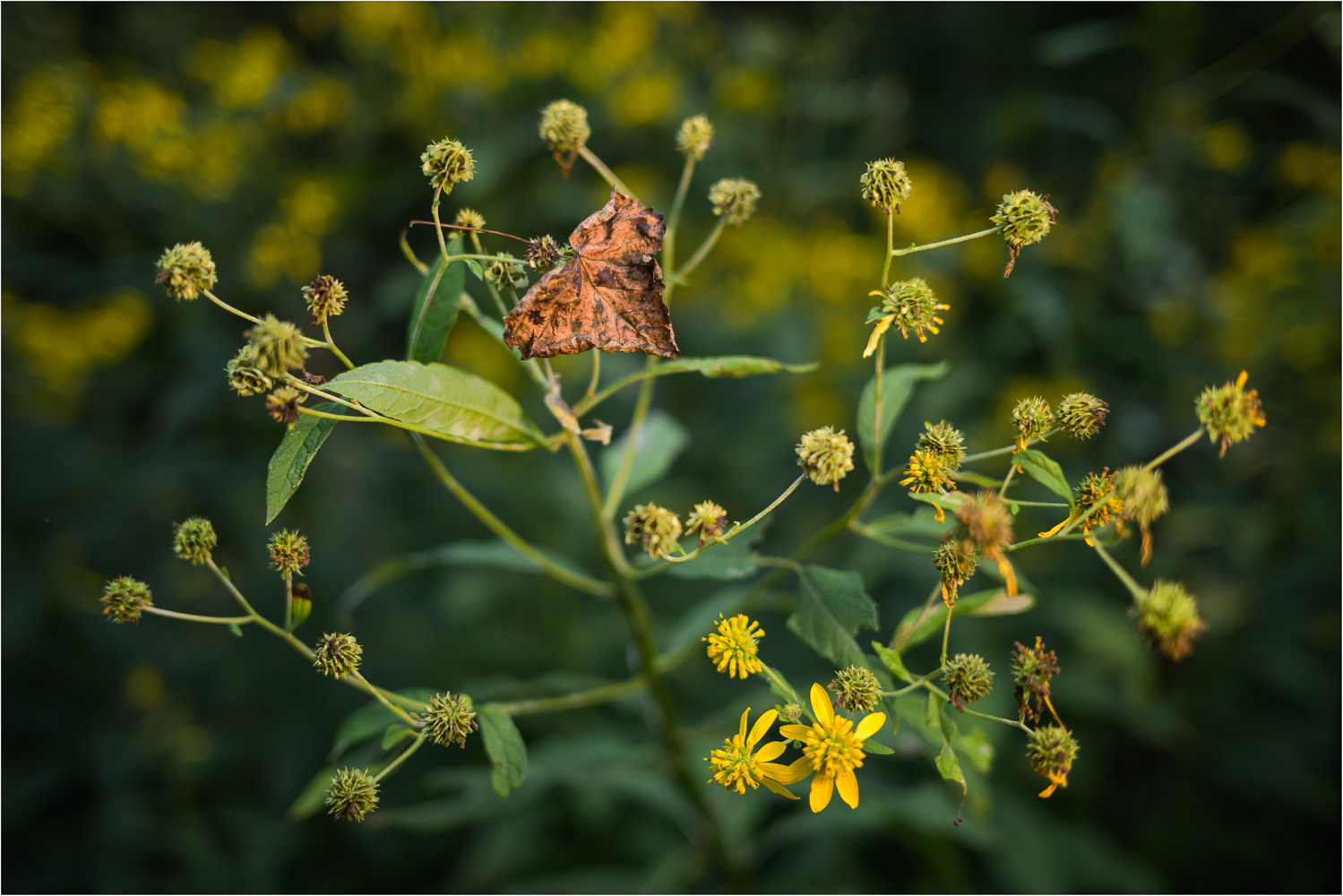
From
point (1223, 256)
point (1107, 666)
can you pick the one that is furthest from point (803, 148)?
point (1107, 666)

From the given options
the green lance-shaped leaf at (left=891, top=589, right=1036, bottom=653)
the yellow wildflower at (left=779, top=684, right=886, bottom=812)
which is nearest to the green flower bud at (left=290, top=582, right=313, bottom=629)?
the yellow wildflower at (left=779, top=684, right=886, bottom=812)

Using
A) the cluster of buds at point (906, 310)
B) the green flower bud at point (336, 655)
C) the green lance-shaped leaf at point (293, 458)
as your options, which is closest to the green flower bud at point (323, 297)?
the green lance-shaped leaf at point (293, 458)

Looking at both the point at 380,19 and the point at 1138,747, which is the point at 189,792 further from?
the point at 1138,747

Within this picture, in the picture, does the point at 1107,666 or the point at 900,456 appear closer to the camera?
the point at 1107,666

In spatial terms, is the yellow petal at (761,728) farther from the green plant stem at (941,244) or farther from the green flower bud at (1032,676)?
the green plant stem at (941,244)

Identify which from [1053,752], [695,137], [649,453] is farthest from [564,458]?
[1053,752]

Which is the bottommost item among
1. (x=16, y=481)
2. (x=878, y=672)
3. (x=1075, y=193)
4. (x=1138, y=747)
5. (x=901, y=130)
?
(x=878, y=672)
